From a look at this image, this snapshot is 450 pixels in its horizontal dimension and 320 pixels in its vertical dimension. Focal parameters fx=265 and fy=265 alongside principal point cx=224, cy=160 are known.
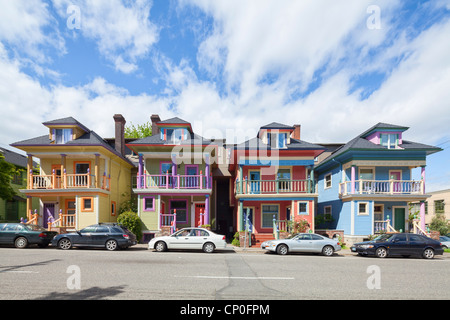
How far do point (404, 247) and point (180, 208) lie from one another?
50.6 feet

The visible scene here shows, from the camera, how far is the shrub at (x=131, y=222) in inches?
736

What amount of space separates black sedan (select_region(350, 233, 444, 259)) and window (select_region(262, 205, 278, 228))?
8.28m

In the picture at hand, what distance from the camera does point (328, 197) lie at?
2434 centimetres

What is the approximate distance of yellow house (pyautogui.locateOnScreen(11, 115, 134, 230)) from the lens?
1959 cm

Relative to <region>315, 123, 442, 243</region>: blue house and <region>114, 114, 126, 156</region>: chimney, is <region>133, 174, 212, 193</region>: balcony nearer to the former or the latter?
<region>114, 114, 126, 156</region>: chimney

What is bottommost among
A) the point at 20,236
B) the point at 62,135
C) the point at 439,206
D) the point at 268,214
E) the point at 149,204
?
the point at 439,206

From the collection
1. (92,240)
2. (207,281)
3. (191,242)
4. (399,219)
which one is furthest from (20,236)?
(399,219)

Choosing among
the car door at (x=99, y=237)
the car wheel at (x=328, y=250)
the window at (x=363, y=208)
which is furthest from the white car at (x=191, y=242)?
the window at (x=363, y=208)

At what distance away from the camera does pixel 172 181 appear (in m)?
20.6

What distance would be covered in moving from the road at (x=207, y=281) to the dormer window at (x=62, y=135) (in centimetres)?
1220

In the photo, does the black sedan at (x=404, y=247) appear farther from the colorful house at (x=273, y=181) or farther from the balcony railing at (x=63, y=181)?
the balcony railing at (x=63, y=181)

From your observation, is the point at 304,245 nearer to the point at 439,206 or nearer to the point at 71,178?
the point at 71,178

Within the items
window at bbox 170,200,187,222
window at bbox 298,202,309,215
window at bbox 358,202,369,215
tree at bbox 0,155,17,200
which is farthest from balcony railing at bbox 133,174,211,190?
tree at bbox 0,155,17,200

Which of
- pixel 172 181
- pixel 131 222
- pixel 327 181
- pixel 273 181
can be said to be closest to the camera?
pixel 131 222
